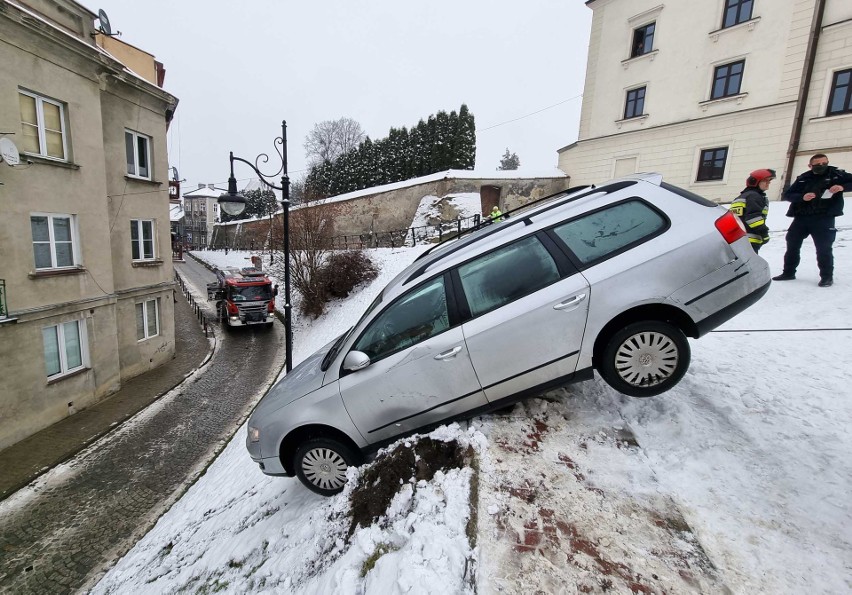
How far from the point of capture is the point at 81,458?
7.82 m

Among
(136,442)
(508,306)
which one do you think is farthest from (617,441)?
(136,442)

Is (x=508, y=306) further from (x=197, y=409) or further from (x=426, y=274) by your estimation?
(x=197, y=409)

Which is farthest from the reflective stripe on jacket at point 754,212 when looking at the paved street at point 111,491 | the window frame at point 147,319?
the window frame at point 147,319

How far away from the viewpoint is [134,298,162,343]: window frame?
40.0ft

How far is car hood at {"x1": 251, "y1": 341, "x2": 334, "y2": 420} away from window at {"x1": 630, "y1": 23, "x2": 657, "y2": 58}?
21828 mm

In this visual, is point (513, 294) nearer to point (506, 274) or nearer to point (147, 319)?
point (506, 274)

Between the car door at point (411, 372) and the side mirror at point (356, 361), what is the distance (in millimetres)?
110

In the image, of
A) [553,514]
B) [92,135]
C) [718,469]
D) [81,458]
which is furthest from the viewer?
[92,135]

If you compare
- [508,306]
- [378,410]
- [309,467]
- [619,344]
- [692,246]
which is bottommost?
[309,467]

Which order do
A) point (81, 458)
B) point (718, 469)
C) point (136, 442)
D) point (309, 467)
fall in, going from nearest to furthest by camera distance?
point (718, 469) → point (309, 467) → point (81, 458) → point (136, 442)

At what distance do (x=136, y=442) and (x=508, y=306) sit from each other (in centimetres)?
910

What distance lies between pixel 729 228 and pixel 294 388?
168 inches

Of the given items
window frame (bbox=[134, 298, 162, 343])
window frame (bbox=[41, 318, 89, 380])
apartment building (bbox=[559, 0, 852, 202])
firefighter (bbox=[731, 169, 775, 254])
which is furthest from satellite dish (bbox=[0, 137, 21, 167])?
apartment building (bbox=[559, 0, 852, 202])

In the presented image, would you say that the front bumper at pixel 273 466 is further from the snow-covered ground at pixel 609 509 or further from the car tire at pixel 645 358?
the car tire at pixel 645 358
